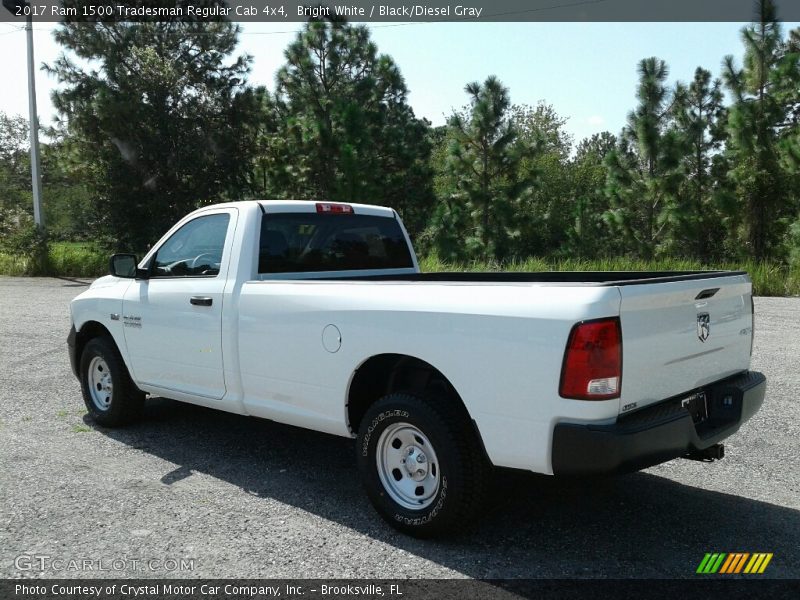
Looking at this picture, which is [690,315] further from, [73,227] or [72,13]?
[72,13]

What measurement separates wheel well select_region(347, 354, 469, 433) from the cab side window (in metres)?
1.54

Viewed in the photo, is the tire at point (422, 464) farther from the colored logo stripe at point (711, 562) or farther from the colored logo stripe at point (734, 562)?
the colored logo stripe at point (734, 562)

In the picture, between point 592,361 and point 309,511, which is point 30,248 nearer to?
point 309,511

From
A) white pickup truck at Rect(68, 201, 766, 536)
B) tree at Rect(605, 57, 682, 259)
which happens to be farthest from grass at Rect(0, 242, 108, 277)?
white pickup truck at Rect(68, 201, 766, 536)

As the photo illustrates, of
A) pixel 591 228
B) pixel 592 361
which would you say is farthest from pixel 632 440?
pixel 591 228

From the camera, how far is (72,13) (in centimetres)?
2989

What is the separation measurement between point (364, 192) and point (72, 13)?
1411cm

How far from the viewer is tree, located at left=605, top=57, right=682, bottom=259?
Answer: 89.1 ft

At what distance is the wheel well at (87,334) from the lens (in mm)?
6379

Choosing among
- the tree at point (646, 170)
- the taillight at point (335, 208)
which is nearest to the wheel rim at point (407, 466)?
the taillight at point (335, 208)

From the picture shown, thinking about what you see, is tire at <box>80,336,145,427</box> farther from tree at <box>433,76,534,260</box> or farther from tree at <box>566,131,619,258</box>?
tree at <box>566,131,619,258</box>

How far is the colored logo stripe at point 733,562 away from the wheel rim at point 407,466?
1415 mm

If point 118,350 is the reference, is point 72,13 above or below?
above

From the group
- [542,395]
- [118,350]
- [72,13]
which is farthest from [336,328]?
[72,13]
